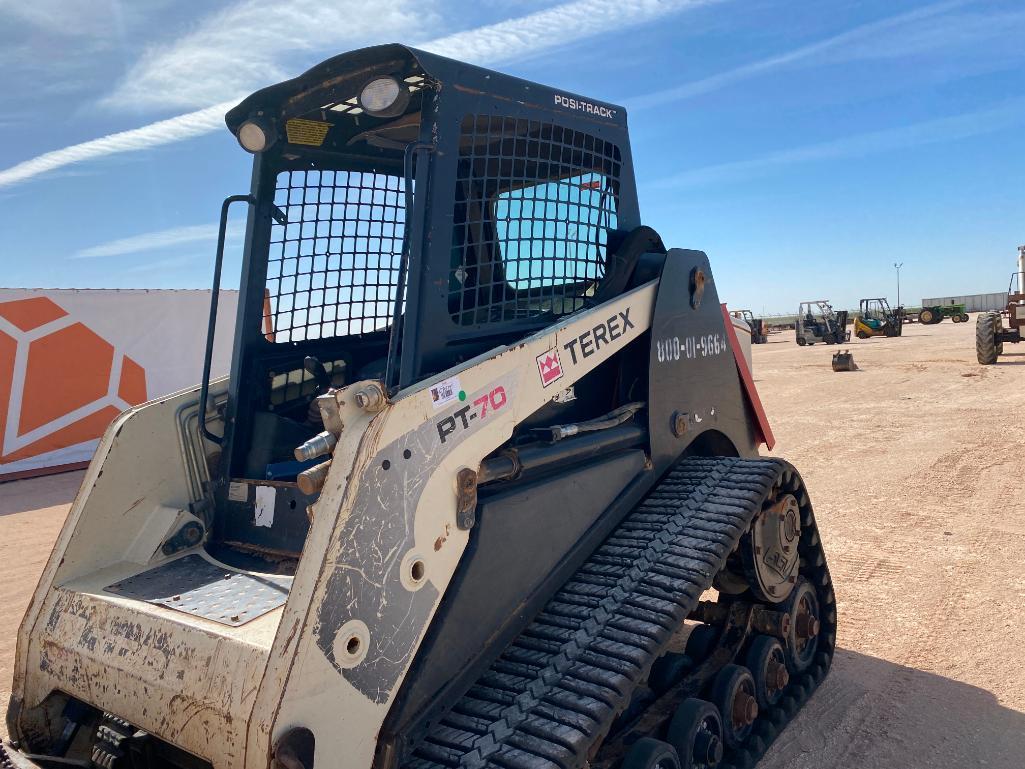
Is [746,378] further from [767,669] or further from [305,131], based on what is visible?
[305,131]

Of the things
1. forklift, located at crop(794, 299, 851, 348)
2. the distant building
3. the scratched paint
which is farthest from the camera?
the distant building

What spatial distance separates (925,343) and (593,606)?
30505 millimetres

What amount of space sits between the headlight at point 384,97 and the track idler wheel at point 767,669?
253 cm

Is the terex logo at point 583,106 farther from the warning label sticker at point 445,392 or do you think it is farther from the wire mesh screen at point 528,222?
the warning label sticker at point 445,392

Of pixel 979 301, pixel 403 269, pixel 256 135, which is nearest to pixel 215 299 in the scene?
pixel 256 135

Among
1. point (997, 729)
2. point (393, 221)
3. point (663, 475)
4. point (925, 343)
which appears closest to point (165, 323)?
point (393, 221)

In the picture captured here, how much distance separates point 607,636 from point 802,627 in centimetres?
159

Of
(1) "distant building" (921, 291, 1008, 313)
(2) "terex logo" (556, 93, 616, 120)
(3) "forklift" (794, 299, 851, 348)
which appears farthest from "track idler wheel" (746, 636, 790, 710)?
(1) "distant building" (921, 291, 1008, 313)

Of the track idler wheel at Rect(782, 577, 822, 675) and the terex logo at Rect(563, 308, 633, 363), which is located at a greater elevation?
the terex logo at Rect(563, 308, 633, 363)

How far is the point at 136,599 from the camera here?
270cm

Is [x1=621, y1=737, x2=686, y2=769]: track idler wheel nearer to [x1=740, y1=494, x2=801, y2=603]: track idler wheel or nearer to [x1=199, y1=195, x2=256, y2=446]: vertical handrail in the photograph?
[x1=740, y1=494, x2=801, y2=603]: track idler wheel

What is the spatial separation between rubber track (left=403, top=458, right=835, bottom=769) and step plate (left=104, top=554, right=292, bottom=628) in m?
0.69

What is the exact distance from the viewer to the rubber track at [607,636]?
2.21 meters

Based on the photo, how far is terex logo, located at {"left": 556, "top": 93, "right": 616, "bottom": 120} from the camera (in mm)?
3236
